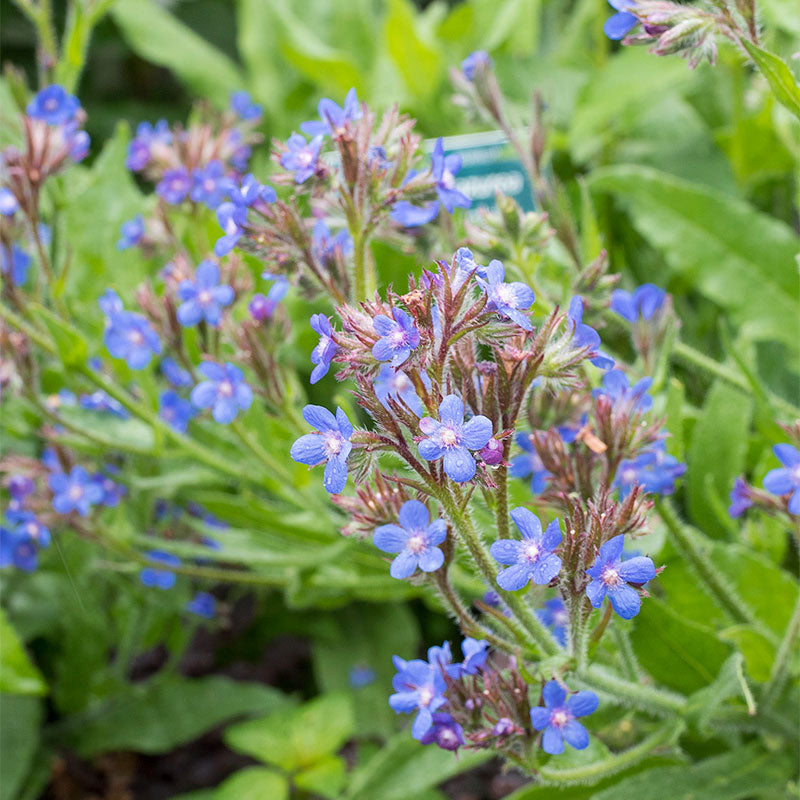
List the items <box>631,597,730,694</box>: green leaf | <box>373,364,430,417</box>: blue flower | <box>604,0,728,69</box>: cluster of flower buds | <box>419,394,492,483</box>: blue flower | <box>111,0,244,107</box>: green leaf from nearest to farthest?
<box>419,394,492,483</box>: blue flower < <box>373,364,430,417</box>: blue flower < <box>604,0,728,69</box>: cluster of flower buds < <box>631,597,730,694</box>: green leaf < <box>111,0,244,107</box>: green leaf

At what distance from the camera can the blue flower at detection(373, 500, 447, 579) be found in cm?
75

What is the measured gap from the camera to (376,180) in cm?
101

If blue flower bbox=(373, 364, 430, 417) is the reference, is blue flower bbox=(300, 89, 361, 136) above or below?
above

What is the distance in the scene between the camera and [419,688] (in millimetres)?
866

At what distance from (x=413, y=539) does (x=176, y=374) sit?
2.91ft

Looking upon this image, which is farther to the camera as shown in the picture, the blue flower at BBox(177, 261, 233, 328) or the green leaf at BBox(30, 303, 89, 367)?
the green leaf at BBox(30, 303, 89, 367)

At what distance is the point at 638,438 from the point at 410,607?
1.17 meters

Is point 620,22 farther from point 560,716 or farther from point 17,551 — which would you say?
point 17,551

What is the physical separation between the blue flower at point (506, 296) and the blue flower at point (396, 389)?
0.29 ft

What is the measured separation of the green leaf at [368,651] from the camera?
5.95ft

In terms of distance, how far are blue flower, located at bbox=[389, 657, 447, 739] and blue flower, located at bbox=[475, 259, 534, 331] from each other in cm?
30

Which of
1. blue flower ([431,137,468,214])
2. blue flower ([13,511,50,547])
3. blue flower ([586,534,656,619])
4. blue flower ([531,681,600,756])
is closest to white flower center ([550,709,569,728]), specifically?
blue flower ([531,681,600,756])

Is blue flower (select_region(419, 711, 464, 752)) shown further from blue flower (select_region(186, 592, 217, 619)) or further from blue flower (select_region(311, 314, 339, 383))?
blue flower (select_region(186, 592, 217, 619))

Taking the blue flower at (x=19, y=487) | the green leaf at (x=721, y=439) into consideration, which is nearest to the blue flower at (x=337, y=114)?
the green leaf at (x=721, y=439)
